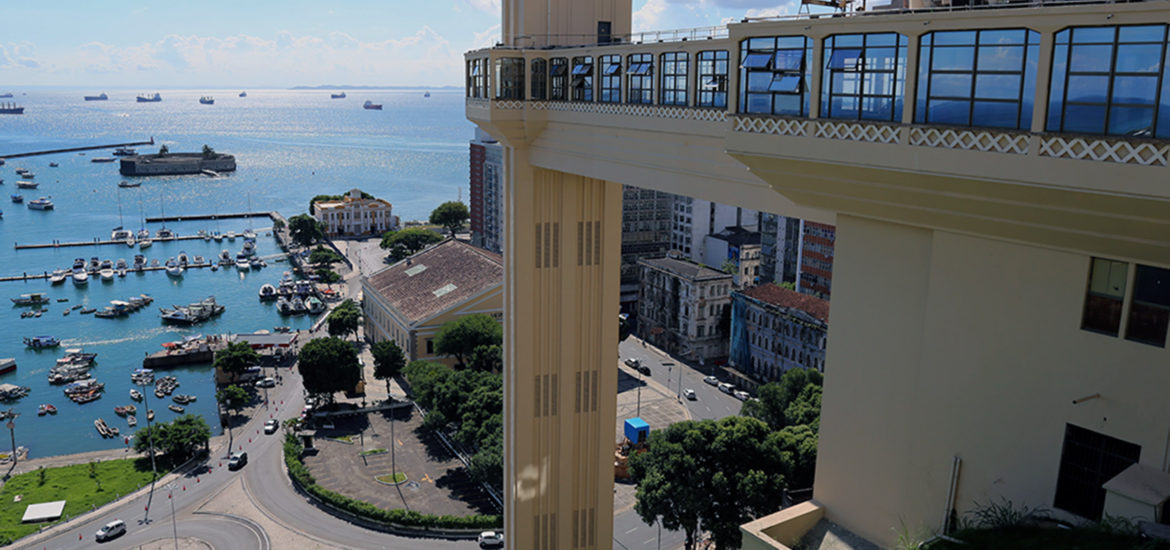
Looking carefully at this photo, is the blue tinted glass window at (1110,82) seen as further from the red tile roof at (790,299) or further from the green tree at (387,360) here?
the green tree at (387,360)

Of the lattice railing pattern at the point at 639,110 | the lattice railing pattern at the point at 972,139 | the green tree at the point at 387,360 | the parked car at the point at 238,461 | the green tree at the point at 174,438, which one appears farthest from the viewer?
the green tree at the point at 387,360

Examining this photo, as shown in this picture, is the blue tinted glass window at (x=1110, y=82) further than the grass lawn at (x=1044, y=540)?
No

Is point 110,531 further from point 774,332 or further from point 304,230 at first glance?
point 304,230

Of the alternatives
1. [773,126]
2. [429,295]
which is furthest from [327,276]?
[773,126]

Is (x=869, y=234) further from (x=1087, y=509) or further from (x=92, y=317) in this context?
(x=92, y=317)

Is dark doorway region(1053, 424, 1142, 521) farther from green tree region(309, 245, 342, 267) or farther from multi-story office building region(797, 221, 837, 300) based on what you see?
green tree region(309, 245, 342, 267)

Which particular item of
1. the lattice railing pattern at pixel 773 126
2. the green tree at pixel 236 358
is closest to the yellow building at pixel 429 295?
the green tree at pixel 236 358

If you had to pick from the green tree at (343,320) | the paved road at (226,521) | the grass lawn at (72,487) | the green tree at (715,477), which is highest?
the green tree at (715,477)

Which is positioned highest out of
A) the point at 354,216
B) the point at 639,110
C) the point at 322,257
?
the point at 639,110
